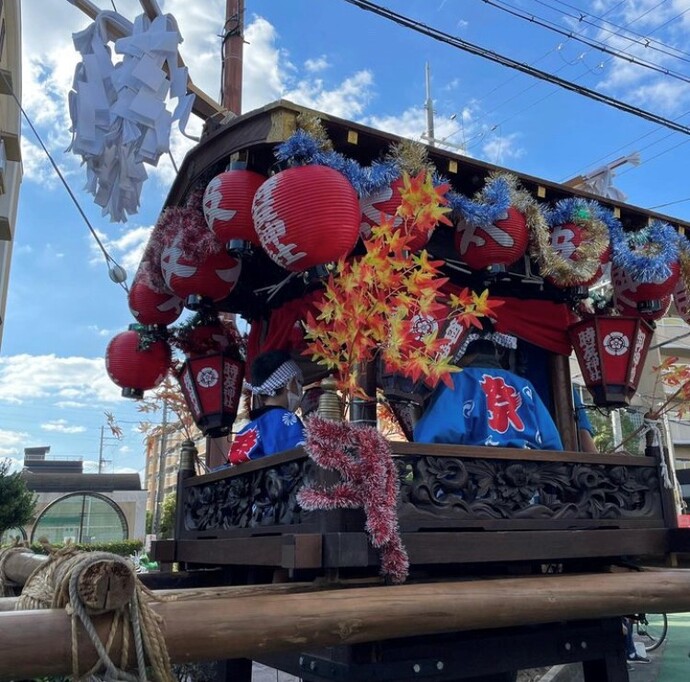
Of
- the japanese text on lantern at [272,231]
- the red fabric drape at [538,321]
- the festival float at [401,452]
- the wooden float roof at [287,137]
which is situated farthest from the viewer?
the red fabric drape at [538,321]

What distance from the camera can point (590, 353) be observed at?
4758 mm

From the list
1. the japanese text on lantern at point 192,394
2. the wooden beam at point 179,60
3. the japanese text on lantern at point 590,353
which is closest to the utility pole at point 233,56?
the wooden beam at point 179,60

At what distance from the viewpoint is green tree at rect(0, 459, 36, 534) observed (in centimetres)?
1348

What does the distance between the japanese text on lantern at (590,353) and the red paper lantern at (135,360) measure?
3.28 m

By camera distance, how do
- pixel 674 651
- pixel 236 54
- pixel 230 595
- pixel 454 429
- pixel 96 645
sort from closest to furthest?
pixel 96 645
pixel 230 595
pixel 454 429
pixel 236 54
pixel 674 651

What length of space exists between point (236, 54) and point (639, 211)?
17.1ft

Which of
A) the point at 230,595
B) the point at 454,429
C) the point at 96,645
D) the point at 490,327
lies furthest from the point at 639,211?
the point at 96,645

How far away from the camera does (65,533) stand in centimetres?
2100

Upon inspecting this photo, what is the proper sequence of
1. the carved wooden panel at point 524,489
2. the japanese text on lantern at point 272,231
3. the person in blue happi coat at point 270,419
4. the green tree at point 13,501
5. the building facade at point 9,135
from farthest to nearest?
the building facade at point 9,135 < the green tree at point 13,501 < the person in blue happi coat at point 270,419 < the japanese text on lantern at point 272,231 < the carved wooden panel at point 524,489

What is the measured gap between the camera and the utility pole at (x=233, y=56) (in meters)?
7.36

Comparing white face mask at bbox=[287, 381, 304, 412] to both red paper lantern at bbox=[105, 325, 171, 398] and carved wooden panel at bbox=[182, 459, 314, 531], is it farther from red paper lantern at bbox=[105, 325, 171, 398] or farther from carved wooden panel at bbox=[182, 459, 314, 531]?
red paper lantern at bbox=[105, 325, 171, 398]

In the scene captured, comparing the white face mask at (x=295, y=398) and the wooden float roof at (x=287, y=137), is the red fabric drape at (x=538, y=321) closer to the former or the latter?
the wooden float roof at (x=287, y=137)

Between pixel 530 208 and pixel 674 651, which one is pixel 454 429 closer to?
pixel 530 208

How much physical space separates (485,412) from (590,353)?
1225 mm
